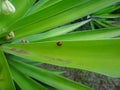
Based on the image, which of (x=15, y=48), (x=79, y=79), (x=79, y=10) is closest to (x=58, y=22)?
(x=79, y=10)

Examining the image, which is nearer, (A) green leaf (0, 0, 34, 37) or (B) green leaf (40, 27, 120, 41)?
(A) green leaf (0, 0, 34, 37)

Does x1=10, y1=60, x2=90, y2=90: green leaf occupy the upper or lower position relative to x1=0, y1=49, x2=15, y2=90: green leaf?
lower

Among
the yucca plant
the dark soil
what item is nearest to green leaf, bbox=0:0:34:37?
the yucca plant

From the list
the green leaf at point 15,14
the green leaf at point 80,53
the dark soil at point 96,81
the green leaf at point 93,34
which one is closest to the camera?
the green leaf at point 80,53

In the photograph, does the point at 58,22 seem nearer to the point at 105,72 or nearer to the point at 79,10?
the point at 79,10

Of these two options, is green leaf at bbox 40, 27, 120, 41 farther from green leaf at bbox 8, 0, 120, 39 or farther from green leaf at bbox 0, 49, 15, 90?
green leaf at bbox 0, 49, 15, 90

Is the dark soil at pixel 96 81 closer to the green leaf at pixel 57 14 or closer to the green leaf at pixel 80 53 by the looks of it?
the green leaf at pixel 57 14

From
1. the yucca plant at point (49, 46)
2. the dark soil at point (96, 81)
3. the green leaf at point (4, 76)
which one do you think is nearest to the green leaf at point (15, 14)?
the yucca plant at point (49, 46)
